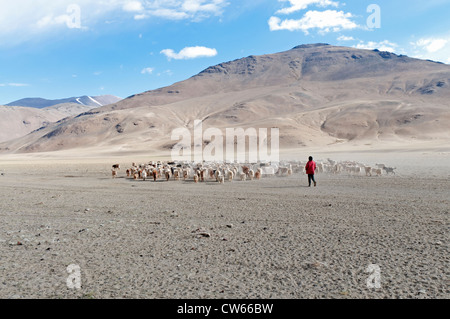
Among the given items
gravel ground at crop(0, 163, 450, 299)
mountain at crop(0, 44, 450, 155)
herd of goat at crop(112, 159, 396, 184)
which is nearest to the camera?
gravel ground at crop(0, 163, 450, 299)

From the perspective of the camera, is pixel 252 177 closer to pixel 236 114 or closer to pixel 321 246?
pixel 321 246

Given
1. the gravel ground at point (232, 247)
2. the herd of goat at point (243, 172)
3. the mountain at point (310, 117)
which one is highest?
the mountain at point (310, 117)

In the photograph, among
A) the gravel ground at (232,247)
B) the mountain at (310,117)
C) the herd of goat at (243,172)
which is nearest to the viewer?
the gravel ground at (232,247)

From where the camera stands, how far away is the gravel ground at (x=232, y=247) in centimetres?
539

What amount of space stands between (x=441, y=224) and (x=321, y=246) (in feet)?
11.7

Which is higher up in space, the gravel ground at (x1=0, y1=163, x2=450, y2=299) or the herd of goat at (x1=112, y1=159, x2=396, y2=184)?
the herd of goat at (x1=112, y1=159, x2=396, y2=184)

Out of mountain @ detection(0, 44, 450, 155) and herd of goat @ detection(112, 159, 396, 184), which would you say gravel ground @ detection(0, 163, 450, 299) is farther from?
mountain @ detection(0, 44, 450, 155)

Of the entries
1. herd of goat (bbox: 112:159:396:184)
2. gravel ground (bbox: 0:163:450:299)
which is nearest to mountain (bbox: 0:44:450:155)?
herd of goat (bbox: 112:159:396:184)

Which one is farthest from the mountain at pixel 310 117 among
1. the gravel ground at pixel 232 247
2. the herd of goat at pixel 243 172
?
the gravel ground at pixel 232 247

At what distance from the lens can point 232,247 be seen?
24.1 feet

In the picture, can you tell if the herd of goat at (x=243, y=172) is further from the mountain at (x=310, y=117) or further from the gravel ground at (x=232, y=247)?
the mountain at (x=310, y=117)

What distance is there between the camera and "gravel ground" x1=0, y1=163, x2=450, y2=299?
212 inches

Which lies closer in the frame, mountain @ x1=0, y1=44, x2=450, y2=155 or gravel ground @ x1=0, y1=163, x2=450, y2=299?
gravel ground @ x1=0, y1=163, x2=450, y2=299
